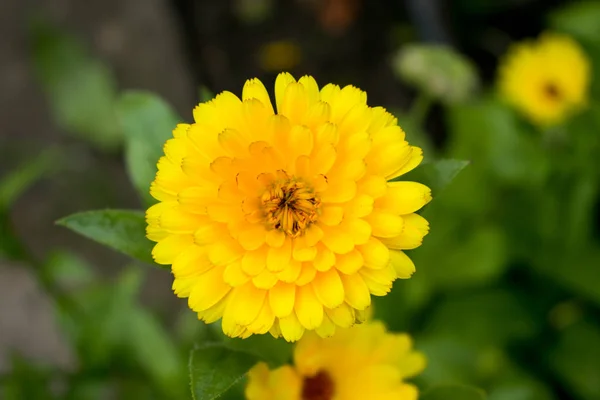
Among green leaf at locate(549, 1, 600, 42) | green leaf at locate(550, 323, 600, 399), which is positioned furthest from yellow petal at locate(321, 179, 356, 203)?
green leaf at locate(549, 1, 600, 42)

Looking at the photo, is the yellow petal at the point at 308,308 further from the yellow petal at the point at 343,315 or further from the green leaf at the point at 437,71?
the green leaf at the point at 437,71

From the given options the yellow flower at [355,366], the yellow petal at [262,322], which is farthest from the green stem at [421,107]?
the yellow petal at [262,322]

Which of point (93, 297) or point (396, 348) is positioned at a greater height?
point (93, 297)

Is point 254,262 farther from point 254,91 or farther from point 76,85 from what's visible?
point 76,85

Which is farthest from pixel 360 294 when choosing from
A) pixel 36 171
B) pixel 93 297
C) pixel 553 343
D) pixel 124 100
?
pixel 553 343

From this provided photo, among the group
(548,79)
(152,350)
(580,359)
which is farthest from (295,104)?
(548,79)

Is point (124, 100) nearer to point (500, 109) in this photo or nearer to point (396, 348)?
point (396, 348)
